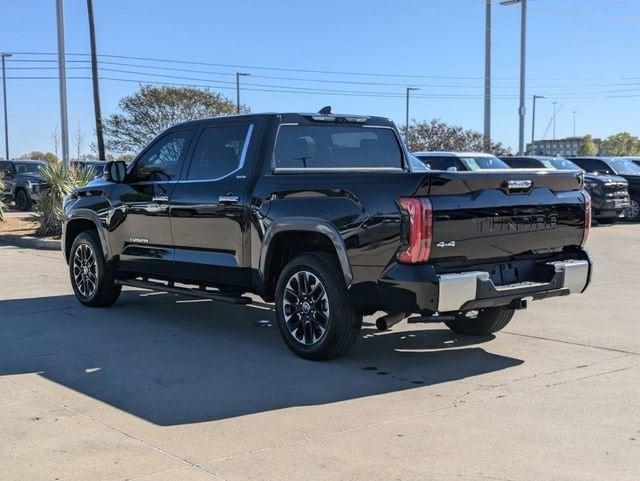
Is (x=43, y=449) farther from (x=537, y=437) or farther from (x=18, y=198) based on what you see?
(x=18, y=198)

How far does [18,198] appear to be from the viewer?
27.1 metres

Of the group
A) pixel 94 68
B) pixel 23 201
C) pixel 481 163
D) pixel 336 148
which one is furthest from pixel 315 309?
pixel 94 68

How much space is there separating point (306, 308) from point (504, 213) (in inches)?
70.1

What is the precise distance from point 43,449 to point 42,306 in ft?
16.0

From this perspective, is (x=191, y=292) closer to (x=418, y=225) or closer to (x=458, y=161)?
(x=418, y=225)

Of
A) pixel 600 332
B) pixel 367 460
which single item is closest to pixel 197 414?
pixel 367 460

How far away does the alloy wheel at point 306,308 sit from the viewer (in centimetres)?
596

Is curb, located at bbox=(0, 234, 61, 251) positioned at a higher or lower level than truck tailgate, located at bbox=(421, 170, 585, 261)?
lower

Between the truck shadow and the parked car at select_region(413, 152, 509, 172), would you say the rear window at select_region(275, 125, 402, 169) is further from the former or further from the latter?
the parked car at select_region(413, 152, 509, 172)

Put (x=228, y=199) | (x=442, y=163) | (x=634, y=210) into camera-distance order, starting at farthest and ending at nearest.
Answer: (x=634, y=210) → (x=442, y=163) → (x=228, y=199)

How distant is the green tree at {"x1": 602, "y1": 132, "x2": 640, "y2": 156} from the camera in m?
107

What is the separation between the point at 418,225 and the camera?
518 centimetres

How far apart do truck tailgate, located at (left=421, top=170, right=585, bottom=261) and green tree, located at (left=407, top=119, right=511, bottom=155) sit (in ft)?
117

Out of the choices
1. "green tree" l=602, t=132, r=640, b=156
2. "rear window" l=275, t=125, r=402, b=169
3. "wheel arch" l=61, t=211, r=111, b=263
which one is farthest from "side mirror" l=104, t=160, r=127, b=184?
"green tree" l=602, t=132, r=640, b=156
